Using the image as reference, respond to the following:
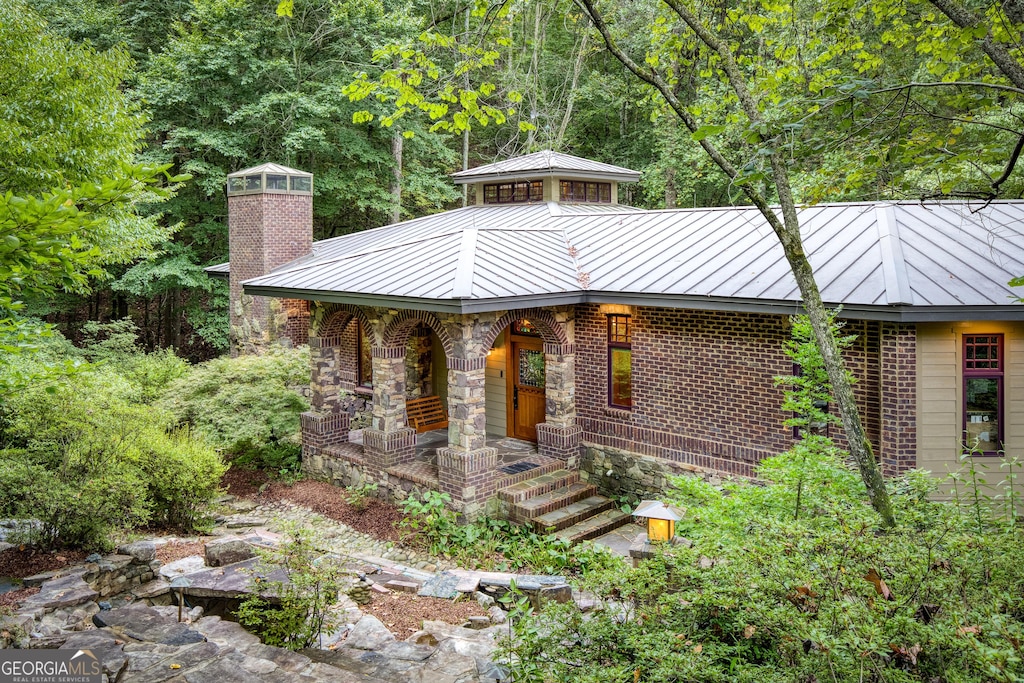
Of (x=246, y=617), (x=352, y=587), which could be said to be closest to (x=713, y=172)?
(x=352, y=587)

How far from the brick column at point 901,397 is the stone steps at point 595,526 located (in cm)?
384

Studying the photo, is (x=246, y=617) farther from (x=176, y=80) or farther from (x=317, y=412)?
(x=176, y=80)

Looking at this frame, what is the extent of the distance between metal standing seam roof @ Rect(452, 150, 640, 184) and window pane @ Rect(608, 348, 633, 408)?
5670 millimetres

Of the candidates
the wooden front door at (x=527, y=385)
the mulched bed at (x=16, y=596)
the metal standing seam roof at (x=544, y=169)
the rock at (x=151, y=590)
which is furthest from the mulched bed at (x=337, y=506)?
the metal standing seam roof at (x=544, y=169)

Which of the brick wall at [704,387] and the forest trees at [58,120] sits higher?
the forest trees at [58,120]

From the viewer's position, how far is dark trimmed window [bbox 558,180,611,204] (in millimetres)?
16172

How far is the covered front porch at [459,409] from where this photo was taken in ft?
34.7

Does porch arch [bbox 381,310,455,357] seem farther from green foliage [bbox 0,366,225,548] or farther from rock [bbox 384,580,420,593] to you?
rock [bbox 384,580,420,593]

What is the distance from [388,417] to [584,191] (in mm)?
7863

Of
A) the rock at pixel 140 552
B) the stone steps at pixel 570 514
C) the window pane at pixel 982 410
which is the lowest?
the stone steps at pixel 570 514

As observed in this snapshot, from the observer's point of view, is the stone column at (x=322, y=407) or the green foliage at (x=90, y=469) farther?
the stone column at (x=322, y=407)

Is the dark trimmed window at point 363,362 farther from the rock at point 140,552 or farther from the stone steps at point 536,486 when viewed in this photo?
the rock at point 140,552

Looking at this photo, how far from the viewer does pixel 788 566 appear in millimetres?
4082

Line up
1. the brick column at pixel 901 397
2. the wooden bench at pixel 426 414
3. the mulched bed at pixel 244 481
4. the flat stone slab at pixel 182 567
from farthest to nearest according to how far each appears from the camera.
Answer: the wooden bench at pixel 426 414, the mulched bed at pixel 244 481, the brick column at pixel 901 397, the flat stone slab at pixel 182 567
